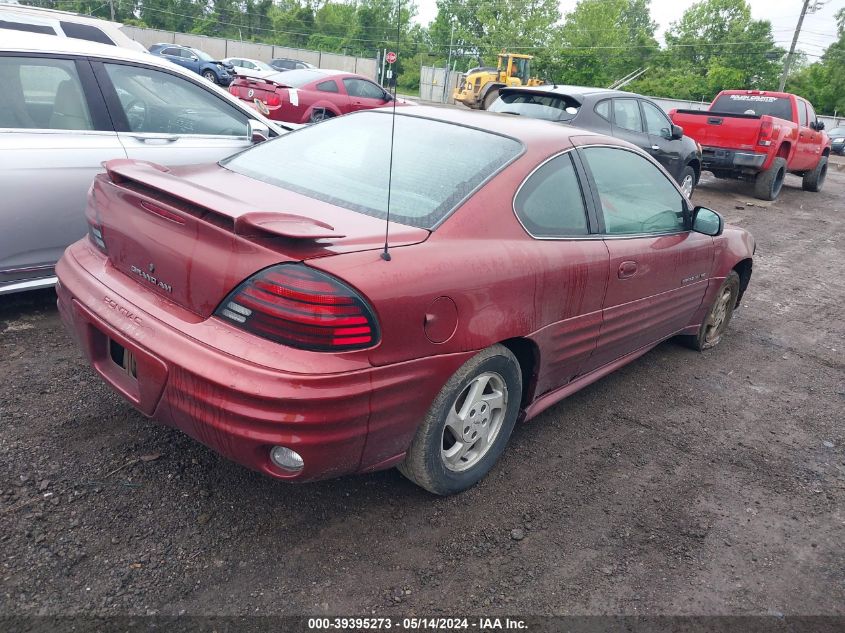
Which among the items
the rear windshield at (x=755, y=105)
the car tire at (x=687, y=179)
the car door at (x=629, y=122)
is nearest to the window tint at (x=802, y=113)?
the rear windshield at (x=755, y=105)

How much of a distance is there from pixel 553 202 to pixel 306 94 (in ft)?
35.2

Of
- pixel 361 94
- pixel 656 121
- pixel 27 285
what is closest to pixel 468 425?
pixel 27 285

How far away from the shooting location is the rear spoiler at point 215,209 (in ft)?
6.67

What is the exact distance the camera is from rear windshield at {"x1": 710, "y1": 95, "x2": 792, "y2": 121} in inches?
471

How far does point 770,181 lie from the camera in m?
11.2

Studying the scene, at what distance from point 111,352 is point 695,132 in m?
11.2

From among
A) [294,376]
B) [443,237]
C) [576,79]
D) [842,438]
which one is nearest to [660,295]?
[842,438]

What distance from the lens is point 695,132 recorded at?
37.3 feet

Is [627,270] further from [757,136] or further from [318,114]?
[318,114]

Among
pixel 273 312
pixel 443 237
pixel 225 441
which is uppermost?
pixel 443 237

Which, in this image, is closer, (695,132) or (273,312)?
(273,312)

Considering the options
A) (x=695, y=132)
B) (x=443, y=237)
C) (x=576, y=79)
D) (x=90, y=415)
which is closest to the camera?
(x=443, y=237)

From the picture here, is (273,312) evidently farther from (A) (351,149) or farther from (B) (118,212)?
(A) (351,149)

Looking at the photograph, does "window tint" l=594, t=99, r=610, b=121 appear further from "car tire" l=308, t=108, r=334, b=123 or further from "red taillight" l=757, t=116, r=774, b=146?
"car tire" l=308, t=108, r=334, b=123
